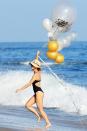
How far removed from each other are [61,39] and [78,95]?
7.53m

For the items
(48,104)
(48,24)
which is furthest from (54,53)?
(48,104)

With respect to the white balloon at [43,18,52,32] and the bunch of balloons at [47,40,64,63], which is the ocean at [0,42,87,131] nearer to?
the bunch of balloons at [47,40,64,63]

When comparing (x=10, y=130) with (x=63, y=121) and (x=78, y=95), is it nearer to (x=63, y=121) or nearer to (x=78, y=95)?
(x=63, y=121)

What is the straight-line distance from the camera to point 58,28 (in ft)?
44.1

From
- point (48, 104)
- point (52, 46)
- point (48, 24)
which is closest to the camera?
point (52, 46)

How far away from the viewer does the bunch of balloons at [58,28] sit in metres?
13.2

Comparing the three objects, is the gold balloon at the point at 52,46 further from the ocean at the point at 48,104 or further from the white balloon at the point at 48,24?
the white balloon at the point at 48,24

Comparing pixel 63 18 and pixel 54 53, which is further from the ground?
pixel 63 18

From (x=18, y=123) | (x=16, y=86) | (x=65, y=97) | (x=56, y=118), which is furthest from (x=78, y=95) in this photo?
(x=18, y=123)

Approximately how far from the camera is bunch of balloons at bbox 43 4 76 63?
13.2 m

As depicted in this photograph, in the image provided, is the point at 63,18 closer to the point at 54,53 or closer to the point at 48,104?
the point at 54,53

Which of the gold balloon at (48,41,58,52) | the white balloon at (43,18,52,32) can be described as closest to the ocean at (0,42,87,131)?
the gold balloon at (48,41,58,52)

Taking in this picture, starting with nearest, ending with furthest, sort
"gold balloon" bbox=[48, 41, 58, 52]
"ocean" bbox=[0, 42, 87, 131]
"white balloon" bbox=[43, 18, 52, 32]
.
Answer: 1. "gold balloon" bbox=[48, 41, 58, 52]
2. "white balloon" bbox=[43, 18, 52, 32]
3. "ocean" bbox=[0, 42, 87, 131]

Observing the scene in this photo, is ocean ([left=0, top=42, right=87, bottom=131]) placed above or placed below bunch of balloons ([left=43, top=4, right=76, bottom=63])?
below
